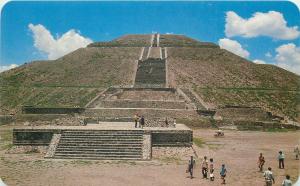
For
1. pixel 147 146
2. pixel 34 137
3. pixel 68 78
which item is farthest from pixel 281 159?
pixel 68 78

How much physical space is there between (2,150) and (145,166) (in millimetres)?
8883

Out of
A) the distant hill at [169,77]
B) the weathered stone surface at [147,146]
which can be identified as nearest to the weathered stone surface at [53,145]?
the weathered stone surface at [147,146]

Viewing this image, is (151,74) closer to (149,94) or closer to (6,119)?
(149,94)

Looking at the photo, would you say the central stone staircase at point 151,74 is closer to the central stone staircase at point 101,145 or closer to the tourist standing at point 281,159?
the central stone staircase at point 101,145

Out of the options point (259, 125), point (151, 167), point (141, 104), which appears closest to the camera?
point (151, 167)

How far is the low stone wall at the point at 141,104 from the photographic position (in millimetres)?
41031

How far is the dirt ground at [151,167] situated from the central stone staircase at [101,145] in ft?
3.00

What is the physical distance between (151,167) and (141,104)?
72.8 feet

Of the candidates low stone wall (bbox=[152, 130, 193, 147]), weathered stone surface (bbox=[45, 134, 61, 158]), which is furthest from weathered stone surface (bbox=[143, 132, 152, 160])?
weathered stone surface (bbox=[45, 134, 61, 158])

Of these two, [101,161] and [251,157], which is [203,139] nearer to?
[251,157]

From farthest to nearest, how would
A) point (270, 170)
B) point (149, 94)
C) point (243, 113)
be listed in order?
1. point (149, 94)
2. point (243, 113)
3. point (270, 170)

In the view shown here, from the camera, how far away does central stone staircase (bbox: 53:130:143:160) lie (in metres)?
21.8

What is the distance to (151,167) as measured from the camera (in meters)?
19.7

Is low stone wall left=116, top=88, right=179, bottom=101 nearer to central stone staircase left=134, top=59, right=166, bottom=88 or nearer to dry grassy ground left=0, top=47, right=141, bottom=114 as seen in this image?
central stone staircase left=134, top=59, right=166, bottom=88
